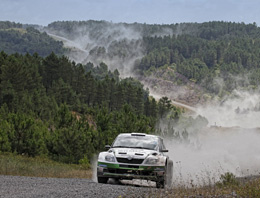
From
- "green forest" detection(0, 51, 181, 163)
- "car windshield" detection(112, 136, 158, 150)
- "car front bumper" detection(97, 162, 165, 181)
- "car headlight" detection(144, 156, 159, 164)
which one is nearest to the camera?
"car front bumper" detection(97, 162, 165, 181)

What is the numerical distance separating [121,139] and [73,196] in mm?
5418

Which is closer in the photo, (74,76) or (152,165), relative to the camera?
(152,165)

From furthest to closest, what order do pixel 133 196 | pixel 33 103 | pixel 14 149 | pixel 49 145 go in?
pixel 33 103
pixel 49 145
pixel 14 149
pixel 133 196

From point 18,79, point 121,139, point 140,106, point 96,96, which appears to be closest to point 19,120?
point 121,139

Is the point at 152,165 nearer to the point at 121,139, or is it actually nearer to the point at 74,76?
the point at 121,139

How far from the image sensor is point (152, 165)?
1312 cm

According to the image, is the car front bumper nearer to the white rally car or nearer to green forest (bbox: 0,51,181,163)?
the white rally car

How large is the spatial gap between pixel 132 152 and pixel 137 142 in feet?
4.07

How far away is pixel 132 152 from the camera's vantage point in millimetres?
13430

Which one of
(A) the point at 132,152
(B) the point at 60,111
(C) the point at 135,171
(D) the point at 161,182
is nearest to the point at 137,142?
(A) the point at 132,152

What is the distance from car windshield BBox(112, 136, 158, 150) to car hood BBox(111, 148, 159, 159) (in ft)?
1.95

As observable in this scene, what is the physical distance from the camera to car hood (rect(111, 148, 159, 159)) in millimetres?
13261

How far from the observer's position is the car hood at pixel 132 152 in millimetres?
13261

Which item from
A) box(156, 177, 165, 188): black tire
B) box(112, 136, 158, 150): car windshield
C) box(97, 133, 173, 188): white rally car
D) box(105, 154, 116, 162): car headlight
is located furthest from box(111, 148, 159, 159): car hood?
box(156, 177, 165, 188): black tire
